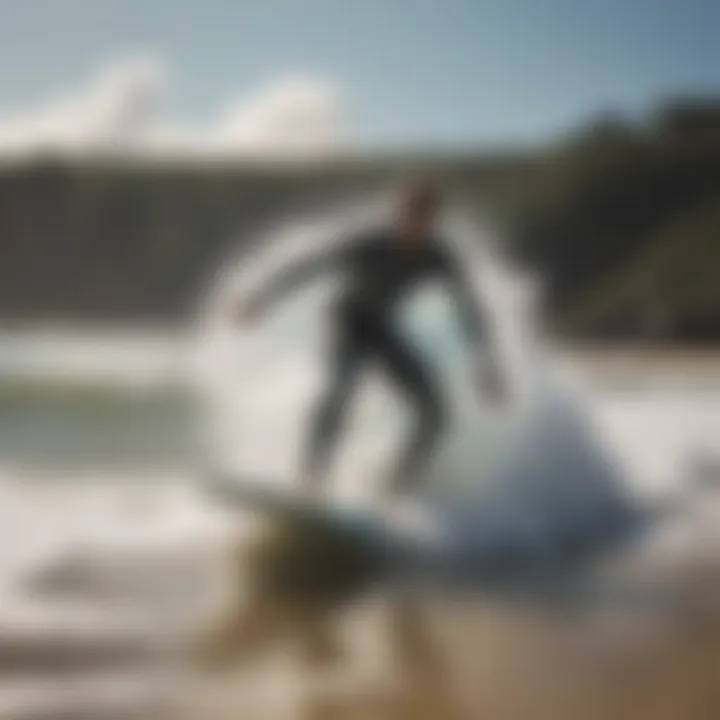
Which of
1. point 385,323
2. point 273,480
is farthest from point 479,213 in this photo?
point 273,480

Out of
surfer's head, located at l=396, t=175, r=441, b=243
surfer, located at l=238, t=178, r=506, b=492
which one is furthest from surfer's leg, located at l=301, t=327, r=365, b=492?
surfer's head, located at l=396, t=175, r=441, b=243

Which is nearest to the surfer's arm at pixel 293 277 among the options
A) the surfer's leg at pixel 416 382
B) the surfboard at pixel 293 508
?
the surfer's leg at pixel 416 382

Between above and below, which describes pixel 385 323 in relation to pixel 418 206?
below

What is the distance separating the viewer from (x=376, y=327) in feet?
4.34

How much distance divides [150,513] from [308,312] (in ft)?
1.01

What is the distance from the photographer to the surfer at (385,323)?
1.31 meters

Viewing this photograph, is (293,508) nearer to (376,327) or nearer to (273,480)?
(273,480)

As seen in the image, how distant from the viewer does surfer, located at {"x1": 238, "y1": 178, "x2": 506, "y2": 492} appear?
4.29 ft

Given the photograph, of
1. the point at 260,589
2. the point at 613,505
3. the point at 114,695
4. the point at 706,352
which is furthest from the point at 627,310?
the point at 114,695

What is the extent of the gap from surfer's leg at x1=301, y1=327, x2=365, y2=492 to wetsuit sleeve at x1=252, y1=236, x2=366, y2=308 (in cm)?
8

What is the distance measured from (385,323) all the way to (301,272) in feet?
0.40

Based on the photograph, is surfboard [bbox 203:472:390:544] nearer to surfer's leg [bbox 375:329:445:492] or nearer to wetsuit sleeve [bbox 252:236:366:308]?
surfer's leg [bbox 375:329:445:492]

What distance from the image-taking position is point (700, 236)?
143 centimetres

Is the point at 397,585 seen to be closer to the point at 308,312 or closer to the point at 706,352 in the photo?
the point at 308,312
